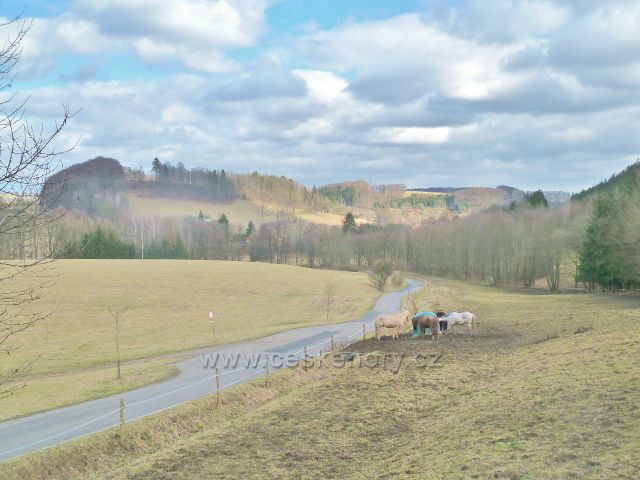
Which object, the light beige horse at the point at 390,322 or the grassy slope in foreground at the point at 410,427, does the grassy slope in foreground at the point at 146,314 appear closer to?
the grassy slope in foreground at the point at 410,427

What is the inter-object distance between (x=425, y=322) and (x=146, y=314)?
4201 cm

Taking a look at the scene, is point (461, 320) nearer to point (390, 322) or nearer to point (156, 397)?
point (390, 322)

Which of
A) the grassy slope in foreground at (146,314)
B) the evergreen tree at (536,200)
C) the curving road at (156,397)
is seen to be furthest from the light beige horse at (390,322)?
the evergreen tree at (536,200)

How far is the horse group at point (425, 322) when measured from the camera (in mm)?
36566

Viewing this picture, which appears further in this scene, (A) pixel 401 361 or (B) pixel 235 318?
(B) pixel 235 318

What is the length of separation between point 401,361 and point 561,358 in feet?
25.3

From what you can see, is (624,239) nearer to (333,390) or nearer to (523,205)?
(333,390)

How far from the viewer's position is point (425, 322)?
3681 cm

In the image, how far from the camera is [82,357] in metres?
44.0

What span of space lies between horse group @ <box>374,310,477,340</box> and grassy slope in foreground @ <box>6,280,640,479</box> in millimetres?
7405

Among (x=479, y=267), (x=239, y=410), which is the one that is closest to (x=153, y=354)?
(x=239, y=410)

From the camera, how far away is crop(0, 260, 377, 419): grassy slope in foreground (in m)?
33.1

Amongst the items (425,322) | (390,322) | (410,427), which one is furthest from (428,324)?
(410,427)

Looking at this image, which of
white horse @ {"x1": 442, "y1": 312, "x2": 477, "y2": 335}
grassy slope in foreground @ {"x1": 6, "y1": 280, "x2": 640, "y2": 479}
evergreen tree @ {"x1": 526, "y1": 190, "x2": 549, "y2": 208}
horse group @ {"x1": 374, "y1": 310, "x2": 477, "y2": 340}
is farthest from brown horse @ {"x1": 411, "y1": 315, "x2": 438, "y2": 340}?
evergreen tree @ {"x1": 526, "y1": 190, "x2": 549, "y2": 208}
